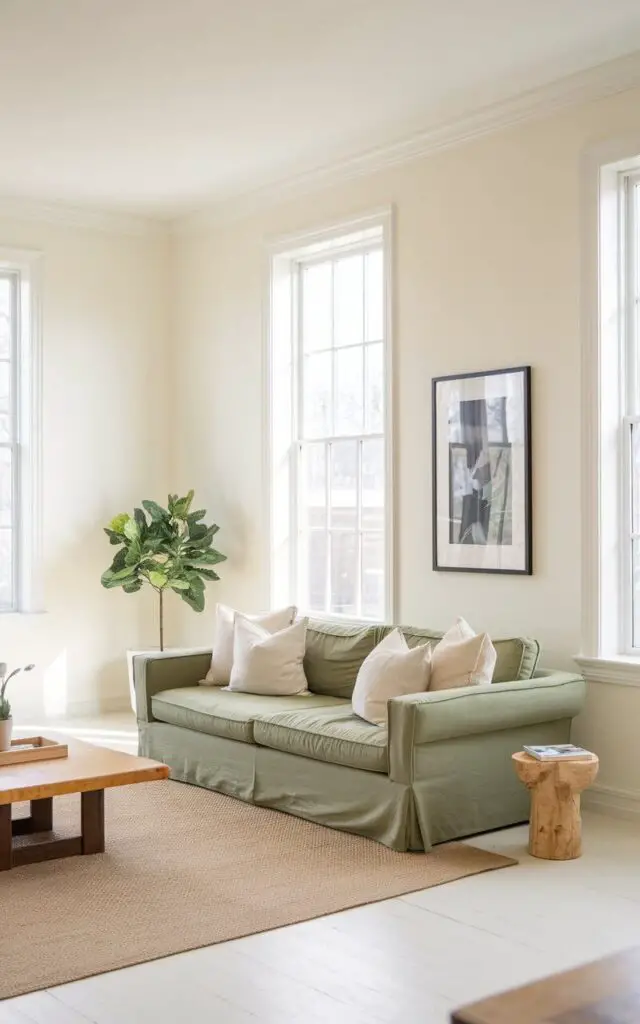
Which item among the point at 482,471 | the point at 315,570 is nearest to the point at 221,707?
the point at 315,570

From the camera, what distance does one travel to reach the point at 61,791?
4.33 m

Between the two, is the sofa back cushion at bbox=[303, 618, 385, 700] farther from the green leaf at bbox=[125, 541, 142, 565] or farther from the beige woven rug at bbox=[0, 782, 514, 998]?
the green leaf at bbox=[125, 541, 142, 565]

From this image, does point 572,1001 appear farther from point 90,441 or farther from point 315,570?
point 90,441

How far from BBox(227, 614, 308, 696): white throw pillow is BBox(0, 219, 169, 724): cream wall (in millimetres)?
1968

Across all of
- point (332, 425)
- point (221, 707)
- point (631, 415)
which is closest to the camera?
point (631, 415)

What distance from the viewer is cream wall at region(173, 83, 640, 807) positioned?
5336 mm

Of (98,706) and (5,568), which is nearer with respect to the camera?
(5,568)

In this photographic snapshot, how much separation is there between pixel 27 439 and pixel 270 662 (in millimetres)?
2579

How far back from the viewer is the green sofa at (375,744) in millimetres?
4586

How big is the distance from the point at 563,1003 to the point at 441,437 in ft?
14.0

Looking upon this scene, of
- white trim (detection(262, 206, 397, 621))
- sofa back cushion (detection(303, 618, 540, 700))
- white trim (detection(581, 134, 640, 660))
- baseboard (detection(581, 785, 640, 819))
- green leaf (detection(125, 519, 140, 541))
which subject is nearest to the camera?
baseboard (detection(581, 785, 640, 819))

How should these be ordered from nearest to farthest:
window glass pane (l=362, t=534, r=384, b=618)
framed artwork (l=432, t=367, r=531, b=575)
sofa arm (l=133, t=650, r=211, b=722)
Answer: framed artwork (l=432, t=367, r=531, b=575), sofa arm (l=133, t=650, r=211, b=722), window glass pane (l=362, t=534, r=384, b=618)

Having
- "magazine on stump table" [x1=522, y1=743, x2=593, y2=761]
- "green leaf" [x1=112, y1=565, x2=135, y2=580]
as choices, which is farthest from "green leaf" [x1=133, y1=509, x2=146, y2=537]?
"magazine on stump table" [x1=522, y1=743, x2=593, y2=761]

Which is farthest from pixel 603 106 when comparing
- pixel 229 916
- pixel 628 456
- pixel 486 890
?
pixel 229 916
